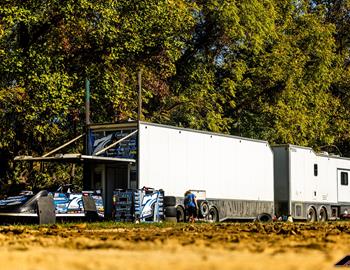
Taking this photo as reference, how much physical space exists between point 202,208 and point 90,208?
5.02 meters

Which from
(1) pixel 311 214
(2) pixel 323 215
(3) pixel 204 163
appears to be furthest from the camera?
(2) pixel 323 215

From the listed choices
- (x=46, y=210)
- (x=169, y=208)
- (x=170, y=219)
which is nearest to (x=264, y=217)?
(x=170, y=219)

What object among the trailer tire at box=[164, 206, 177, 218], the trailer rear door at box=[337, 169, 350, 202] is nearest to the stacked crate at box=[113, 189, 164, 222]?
the trailer tire at box=[164, 206, 177, 218]

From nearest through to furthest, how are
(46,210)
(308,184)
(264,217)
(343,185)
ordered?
(46,210) < (264,217) < (308,184) < (343,185)

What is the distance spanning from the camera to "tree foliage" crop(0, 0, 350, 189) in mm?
36906

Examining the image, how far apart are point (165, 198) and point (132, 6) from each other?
11.2 meters

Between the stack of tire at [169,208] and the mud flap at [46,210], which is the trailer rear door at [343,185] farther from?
the mud flap at [46,210]

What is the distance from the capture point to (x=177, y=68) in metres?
47.9

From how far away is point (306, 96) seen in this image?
5403cm

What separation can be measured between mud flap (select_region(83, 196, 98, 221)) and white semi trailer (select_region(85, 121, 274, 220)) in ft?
5.83

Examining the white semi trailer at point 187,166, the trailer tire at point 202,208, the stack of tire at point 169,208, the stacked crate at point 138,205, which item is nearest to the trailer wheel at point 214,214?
the white semi trailer at point 187,166

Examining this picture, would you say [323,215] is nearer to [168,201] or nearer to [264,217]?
[264,217]

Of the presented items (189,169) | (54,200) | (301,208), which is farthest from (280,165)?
(54,200)

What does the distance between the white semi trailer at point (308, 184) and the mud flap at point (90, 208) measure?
11890 mm
